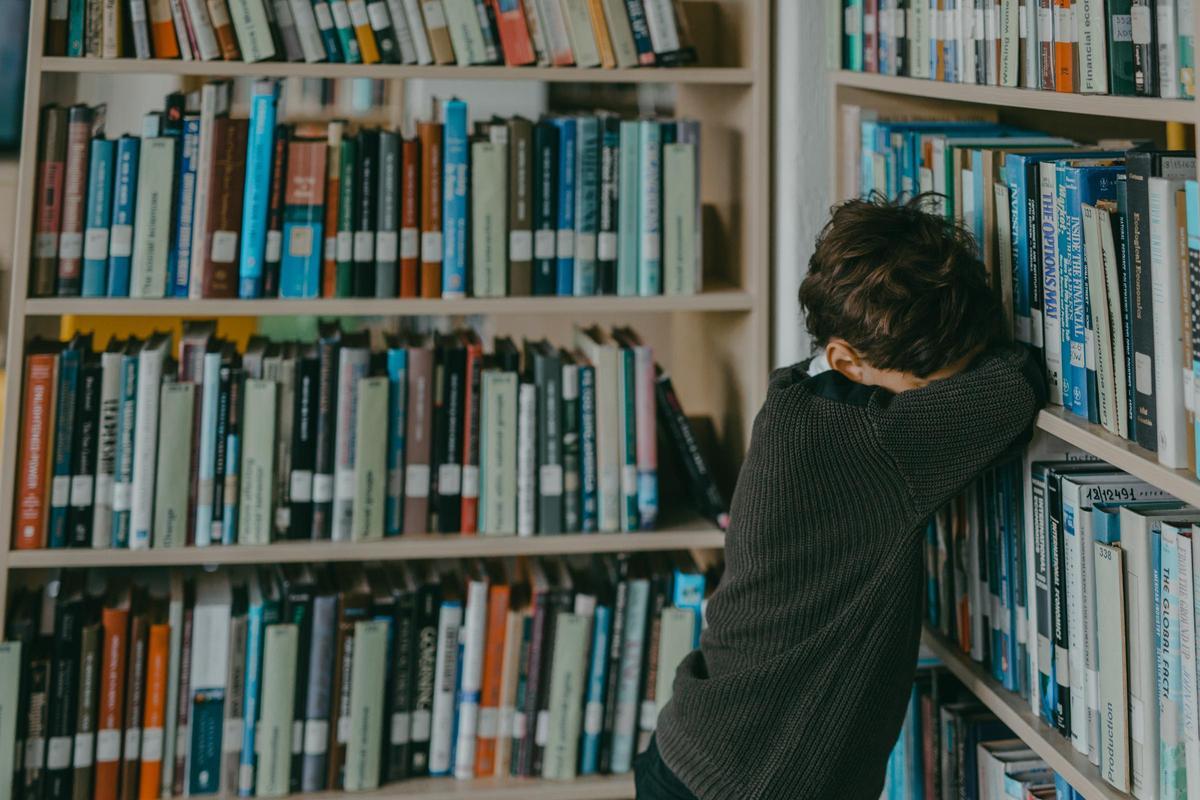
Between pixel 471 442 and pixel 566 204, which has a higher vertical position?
pixel 566 204

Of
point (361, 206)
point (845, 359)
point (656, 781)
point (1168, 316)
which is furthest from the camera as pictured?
point (361, 206)

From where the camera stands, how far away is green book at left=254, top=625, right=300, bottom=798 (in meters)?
1.75

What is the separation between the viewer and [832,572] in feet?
4.09

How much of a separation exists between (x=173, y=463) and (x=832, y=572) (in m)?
1.02

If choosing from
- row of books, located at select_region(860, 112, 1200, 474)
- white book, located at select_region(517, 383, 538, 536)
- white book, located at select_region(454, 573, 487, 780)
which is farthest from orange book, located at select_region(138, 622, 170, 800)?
row of books, located at select_region(860, 112, 1200, 474)

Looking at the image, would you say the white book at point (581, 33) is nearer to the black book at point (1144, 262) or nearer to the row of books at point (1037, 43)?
the row of books at point (1037, 43)

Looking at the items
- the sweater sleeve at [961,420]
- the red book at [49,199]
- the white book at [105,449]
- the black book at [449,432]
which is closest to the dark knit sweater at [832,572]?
the sweater sleeve at [961,420]

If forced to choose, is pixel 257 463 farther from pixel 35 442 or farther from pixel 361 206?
pixel 361 206

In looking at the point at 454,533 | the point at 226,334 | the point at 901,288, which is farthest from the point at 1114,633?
the point at 226,334

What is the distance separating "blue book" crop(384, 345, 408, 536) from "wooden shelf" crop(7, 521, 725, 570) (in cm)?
4

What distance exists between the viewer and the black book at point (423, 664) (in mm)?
1804

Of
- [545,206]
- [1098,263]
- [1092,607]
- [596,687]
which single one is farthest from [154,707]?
[1098,263]

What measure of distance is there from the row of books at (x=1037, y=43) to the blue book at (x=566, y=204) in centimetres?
45

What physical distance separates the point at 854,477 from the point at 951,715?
1.39ft
